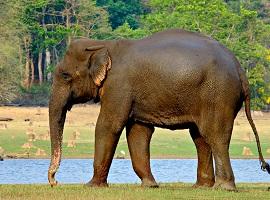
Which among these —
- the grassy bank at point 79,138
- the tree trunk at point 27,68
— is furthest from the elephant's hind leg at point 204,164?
the tree trunk at point 27,68

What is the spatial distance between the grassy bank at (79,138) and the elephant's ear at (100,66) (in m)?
24.5

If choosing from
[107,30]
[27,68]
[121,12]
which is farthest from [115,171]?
[121,12]

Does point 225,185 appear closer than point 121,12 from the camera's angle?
Yes

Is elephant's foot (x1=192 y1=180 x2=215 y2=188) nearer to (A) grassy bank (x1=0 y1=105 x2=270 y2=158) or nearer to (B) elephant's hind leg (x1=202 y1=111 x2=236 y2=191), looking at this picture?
(B) elephant's hind leg (x1=202 y1=111 x2=236 y2=191)

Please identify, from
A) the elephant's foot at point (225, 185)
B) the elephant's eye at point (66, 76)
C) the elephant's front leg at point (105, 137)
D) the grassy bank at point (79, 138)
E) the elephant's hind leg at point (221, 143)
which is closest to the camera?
the elephant's foot at point (225, 185)

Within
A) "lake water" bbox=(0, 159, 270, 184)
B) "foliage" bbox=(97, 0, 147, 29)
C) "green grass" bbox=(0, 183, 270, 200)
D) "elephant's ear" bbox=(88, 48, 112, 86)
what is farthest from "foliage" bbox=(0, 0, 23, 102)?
"green grass" bbox=(0, 183, 270, 200)

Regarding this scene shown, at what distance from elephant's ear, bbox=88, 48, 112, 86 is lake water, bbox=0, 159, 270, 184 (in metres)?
11.3

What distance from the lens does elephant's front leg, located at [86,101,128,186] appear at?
2297cm

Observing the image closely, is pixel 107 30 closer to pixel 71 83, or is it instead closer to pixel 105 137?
pixel 71 83

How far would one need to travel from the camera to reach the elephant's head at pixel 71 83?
23.5 metres

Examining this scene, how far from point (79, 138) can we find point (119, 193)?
32450 mm

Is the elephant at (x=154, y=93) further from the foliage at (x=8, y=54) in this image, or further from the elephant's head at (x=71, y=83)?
the foliage at (x=8, y=54)

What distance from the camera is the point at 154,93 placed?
75.2 ft

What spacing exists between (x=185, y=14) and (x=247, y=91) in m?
67.5
